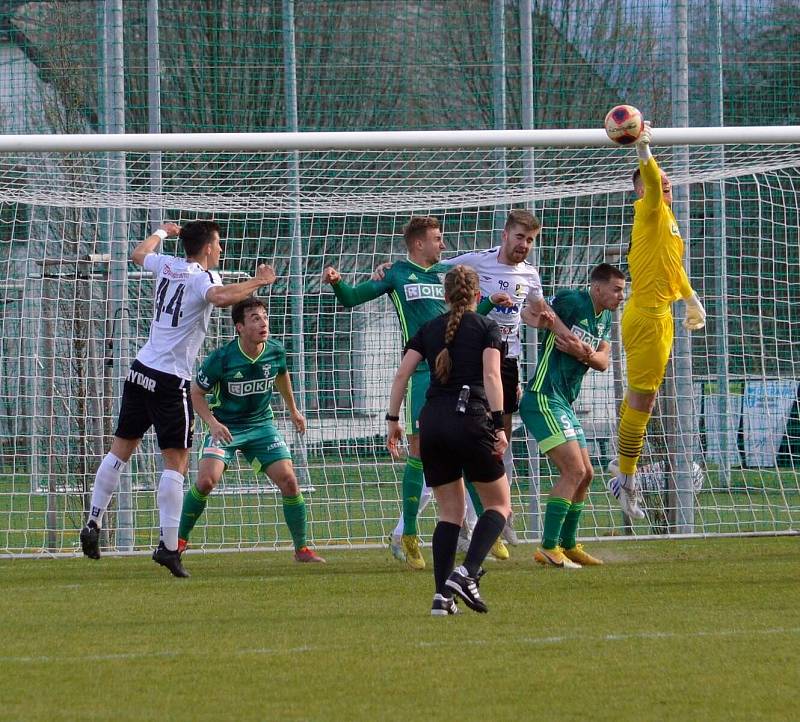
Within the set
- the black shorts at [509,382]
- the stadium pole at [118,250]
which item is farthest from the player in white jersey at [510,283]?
the stadium pole at [118,250]

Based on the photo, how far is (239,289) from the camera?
8508mm

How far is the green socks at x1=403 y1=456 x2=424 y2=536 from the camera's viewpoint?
9266 millimetres

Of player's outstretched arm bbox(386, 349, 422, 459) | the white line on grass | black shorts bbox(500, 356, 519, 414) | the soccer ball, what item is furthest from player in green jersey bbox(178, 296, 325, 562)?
the white line on grass

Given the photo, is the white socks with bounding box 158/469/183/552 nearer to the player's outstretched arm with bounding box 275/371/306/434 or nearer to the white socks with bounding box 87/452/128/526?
the white socks with bounding box 87/452/128/526

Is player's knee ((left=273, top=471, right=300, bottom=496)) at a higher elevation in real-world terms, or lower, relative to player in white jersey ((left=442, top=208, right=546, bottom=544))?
lower

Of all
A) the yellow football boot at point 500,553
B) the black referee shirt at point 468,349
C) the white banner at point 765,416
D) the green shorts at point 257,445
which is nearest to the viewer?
the black referee shirt at point 468,349

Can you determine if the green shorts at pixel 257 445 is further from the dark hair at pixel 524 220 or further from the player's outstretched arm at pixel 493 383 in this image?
the player's outstretched arm at pixel 493 383

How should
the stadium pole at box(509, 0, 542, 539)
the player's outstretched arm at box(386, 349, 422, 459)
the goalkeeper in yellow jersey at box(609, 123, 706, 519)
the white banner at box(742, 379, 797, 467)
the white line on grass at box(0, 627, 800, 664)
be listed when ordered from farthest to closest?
1. the white banner at box(742, 379, 797, 467)
2. the stadium pole at box(509, 0, 542, 539)
3. the goalkeeper in yellow jersey at box(609, 123, 706, 519)
4. the player's outstretched arm at box(386, 349, 422, 459)
5. the white line on grass at box(0, 627, 800, 664)

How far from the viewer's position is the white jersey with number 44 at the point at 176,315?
29.2ft

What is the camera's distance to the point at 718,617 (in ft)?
21.8

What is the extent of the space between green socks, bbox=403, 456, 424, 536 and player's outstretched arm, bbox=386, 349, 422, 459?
169 cm

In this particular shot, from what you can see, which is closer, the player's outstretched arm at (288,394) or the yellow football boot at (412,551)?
A: the yellow football boot at (412,551)

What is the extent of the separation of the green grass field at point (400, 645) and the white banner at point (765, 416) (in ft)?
12.0

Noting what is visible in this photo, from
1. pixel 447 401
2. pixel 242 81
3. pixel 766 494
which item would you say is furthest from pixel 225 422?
pixel 766 494
